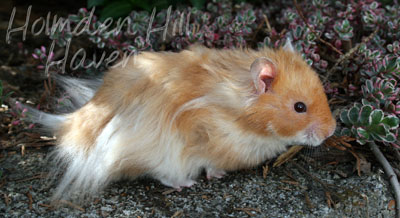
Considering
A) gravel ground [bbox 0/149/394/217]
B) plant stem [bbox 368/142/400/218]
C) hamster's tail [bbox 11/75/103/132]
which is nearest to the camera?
gravel ground [bbox 0/149/394/217]

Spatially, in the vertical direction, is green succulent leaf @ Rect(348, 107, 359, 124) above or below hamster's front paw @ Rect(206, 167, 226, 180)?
above

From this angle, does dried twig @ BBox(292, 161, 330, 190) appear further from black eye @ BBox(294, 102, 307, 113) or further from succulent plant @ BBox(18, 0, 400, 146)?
black eye @ BBox(294, 102, 307, 113)

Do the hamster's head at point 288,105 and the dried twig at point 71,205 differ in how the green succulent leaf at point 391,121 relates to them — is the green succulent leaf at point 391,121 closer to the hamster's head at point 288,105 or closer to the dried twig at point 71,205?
the hamster's head at point 288,105

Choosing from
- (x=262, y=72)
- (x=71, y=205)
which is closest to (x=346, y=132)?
(x=262, y=72)

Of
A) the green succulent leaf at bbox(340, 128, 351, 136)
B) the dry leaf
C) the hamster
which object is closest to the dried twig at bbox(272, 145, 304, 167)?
the hamster

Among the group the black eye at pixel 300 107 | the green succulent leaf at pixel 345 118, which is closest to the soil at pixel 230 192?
the green succulent leaf at pixel 345 118

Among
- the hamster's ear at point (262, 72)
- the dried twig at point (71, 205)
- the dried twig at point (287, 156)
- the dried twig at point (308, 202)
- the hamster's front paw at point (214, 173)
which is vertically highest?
the hamster's ear at point (262, 72)

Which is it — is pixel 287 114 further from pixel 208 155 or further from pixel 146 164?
pixel 146 164
